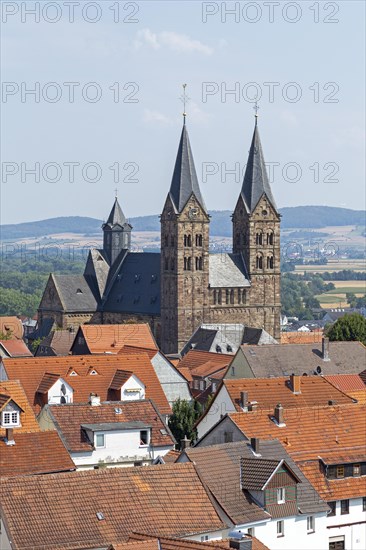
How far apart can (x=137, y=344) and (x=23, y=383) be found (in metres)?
34.0

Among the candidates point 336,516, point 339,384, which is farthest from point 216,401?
point 336,516

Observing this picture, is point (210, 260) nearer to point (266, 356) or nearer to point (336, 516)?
point (266, 356)

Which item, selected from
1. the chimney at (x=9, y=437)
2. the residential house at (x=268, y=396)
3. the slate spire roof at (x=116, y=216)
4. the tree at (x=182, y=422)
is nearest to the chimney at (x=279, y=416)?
the residential house at (x=268, y=396)

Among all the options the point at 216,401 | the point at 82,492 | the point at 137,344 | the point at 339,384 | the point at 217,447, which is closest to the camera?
the point at 82,492

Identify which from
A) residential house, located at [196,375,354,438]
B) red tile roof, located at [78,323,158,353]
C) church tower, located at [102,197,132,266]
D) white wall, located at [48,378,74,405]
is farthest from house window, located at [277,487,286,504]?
church tower, located at [102,197,132,266]

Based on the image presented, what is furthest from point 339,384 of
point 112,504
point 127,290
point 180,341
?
point 127,290

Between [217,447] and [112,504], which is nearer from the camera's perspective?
[112,504]

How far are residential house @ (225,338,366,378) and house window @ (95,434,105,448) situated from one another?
28.3 metres

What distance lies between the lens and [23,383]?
73.1m

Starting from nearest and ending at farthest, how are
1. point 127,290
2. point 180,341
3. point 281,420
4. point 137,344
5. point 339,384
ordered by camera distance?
point 281,420
point 339,384
point 137,344
point 180,341
point 127,290

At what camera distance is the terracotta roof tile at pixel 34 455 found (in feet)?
175

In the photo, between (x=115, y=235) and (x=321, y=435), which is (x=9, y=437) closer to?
(x=321, y=435)

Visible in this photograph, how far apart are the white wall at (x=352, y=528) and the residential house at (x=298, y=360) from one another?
34676mm

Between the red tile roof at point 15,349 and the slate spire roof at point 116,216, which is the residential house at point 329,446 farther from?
the slate spire roof at point 116,216
